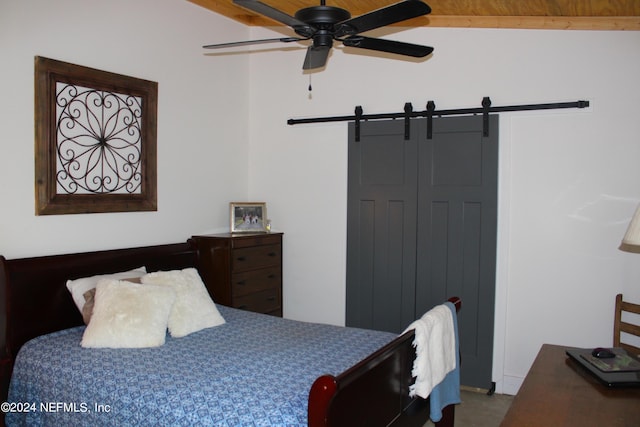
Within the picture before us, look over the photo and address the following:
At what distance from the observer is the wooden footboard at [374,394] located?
176 cm

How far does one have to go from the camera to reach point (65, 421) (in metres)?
2.33

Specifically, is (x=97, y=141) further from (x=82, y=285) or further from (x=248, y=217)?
(x=248, y=217)

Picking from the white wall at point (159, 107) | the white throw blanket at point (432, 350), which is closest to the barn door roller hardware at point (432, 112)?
the white wall at point (159, 107)

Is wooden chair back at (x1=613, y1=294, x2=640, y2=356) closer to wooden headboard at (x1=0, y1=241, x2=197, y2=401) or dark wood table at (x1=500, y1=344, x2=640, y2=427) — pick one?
dark wood table at (x1=500, y1=344, x2=640, y2=427)

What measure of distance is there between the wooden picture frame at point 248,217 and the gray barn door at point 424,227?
77cm

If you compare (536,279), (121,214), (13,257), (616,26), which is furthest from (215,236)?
(616,26)

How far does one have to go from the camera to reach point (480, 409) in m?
3.49

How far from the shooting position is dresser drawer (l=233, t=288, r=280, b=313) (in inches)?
155

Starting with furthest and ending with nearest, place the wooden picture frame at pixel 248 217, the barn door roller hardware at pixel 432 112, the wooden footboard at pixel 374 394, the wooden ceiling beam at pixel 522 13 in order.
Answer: the wooden picture frame at pixel 248 217
the barn door roller hardware at pixel 432 112
the wooden ceiling beam at pixel 522 13
the wooden footboard at pixel 374 394

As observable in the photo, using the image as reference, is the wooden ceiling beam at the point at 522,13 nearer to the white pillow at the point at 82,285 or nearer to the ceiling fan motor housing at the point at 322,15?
the ceiling fan motor housing at the point at 322,15

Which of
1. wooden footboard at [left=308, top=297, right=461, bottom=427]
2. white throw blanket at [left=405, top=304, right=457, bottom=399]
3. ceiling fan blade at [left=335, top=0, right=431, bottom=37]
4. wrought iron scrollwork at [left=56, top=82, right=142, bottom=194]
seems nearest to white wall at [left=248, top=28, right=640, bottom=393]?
white throw blanket at [left=405, top=304, right=457, bottom=399]

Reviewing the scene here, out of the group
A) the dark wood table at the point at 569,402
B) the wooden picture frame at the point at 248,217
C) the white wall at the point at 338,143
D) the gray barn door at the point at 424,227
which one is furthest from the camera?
the wooden picture frame at the point at 248,217

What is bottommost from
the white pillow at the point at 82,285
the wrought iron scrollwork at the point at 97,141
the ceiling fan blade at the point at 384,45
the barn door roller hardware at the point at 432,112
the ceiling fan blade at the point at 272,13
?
the white pillow at the point at 82,285

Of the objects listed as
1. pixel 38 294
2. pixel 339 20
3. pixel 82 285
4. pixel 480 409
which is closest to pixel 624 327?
pixel 480 409
